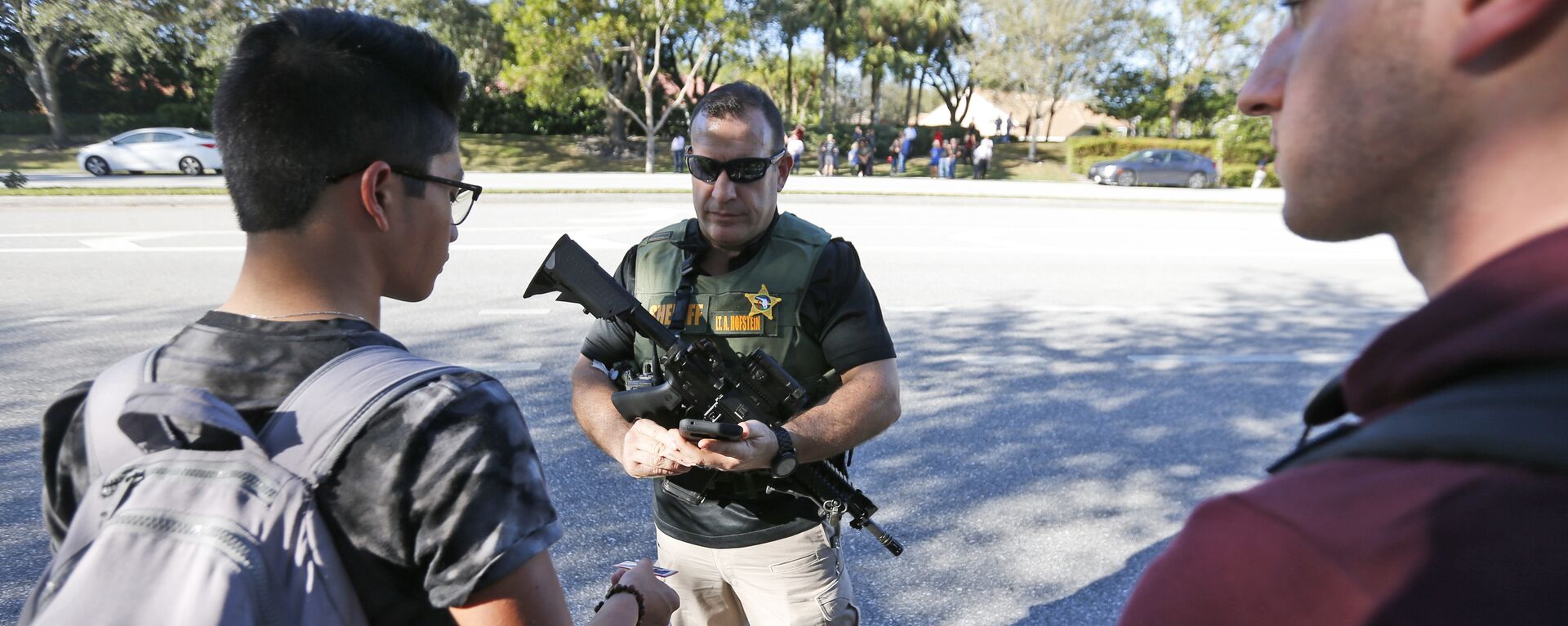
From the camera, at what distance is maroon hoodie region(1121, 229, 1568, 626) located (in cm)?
53

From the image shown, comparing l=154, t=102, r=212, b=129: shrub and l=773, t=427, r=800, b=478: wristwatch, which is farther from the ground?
l=154, t=102, r=212, b=129: shrub

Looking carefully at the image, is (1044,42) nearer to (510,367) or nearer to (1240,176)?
(1240,176)

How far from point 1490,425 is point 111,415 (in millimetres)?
1413

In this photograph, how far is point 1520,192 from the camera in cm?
64

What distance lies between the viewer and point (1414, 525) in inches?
21.5

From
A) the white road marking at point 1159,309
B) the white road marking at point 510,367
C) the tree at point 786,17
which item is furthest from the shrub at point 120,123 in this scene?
the white road marking at point 1159,309

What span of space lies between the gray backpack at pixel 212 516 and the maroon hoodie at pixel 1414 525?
90cm

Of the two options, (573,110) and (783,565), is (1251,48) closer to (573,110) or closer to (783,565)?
(573,110)

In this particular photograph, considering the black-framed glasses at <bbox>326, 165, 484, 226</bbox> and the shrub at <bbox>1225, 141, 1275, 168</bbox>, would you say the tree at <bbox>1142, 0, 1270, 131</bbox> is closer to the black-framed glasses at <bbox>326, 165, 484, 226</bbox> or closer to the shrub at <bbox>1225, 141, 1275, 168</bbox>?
the shrub at <bbox>1225, 141, 1275, 168</bbox>

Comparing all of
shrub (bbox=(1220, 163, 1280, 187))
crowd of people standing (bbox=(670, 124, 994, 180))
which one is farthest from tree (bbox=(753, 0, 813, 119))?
shrub (bbox=(1220, 163, 1280, 187))

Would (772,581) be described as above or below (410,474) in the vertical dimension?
below

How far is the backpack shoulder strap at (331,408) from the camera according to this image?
3.43ft

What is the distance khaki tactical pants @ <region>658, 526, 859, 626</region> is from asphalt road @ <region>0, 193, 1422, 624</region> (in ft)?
2.32

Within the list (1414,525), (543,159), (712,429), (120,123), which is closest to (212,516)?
(712,429)
